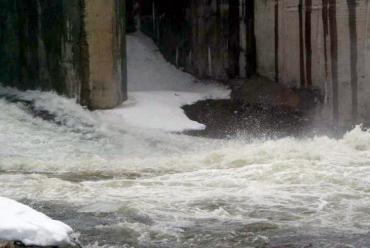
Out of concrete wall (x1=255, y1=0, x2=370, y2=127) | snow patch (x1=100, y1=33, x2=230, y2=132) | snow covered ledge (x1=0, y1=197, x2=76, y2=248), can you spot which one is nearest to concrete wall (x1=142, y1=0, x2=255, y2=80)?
snow patch (x1=100, y1=33, x2=230, y2=132)

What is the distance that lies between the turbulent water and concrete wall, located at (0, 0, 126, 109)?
0.36 metres

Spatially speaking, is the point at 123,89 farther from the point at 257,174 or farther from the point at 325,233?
the point at 325,233

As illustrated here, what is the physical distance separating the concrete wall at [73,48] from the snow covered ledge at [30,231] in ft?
22.3

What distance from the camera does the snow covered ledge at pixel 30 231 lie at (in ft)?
14.7

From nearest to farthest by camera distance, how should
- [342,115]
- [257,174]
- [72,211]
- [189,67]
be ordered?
[72,211] → [257,174] → [342,115] → [189,67]

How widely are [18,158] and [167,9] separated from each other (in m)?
6.87

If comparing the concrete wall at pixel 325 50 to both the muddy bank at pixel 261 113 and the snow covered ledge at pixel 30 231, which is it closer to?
the muddy bank at pixel 261 113

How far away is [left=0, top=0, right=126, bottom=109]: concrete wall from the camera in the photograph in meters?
11.4

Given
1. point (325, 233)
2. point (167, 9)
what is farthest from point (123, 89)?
point (325, 233)

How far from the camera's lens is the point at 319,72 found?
11531 mm

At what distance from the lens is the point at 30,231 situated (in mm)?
4508

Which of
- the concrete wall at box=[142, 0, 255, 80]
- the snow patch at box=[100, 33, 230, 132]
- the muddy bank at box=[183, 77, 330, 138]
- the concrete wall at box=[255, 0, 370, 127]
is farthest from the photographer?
the concrete wall at box=[142, 0, 255, 80]

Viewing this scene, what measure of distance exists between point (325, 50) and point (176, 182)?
467 centimetres

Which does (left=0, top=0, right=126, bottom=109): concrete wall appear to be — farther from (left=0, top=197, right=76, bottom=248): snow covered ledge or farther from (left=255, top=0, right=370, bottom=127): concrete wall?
(left=0, top=197, right=76, bottom=248): snow covered ledge
